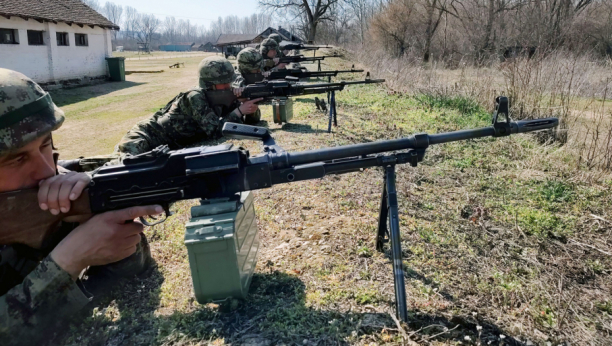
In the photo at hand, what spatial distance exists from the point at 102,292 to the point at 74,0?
82.9 feet

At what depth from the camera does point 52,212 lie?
7.62 ft

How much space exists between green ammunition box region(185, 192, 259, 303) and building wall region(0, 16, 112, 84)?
18355 mm

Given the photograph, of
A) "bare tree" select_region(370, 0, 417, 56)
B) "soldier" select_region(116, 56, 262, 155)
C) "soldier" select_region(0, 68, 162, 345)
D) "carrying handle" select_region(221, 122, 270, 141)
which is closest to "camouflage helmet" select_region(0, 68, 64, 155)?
"soldier" select_region(0, 68, 162, 345)

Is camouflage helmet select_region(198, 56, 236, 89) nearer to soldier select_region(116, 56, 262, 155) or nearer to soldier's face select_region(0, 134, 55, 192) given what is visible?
soldier select_region(116, 56, 262, 155)

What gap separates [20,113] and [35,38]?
68.1 feet

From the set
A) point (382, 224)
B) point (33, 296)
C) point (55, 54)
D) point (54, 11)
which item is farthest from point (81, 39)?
point (382, 224)

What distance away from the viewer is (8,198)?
2236 mm

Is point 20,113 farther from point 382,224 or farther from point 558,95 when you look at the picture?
point 558,95

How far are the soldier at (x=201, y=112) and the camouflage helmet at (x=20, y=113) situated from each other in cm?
497

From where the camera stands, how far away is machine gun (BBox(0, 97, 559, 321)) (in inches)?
94.0

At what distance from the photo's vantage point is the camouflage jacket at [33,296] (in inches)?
90.1

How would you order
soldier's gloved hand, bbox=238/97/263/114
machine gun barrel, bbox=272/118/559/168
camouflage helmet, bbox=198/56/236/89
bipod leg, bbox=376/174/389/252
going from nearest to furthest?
machine gun barrel, bbox=272/118/559/168 < bipod leg, bbox=376/174/389/252 < camouflage helmet, bbox=198/56/236/89 < soldier's gloved hand, bbox=238/97/263/114

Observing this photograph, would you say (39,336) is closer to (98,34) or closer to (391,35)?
(98,34)

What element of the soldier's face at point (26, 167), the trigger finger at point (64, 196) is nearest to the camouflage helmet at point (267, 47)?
the soldier's face at point (26, 167)
